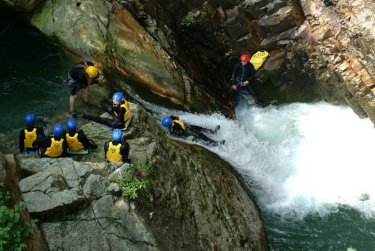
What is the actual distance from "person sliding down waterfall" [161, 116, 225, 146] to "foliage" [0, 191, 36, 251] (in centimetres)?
542

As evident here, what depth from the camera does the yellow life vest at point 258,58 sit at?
13602 mm

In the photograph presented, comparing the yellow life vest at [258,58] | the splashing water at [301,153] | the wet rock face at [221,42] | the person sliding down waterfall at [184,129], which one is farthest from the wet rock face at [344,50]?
the person sliding down waterfall at [184,129]

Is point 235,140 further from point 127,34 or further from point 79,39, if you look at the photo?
point 79,39

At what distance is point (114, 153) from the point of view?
8102mm

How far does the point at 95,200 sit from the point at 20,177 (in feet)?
4.76

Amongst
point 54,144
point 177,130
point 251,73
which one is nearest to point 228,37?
point 251,73

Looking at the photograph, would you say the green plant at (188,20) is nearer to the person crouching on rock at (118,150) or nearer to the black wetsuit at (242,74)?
the black wetsuit at (242,74)

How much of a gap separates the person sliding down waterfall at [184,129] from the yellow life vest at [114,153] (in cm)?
294

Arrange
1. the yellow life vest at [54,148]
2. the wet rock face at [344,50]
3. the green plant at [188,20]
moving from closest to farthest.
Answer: the yellow life vest at [54,148], the wet rock face at [344,50], the green plant at [188,20]

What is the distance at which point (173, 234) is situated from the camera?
7496mm

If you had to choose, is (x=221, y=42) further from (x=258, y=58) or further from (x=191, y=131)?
(x=191, y=131)

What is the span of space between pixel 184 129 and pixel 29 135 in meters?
4.02

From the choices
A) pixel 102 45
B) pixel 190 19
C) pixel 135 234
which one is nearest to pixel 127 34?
pixel 102 45

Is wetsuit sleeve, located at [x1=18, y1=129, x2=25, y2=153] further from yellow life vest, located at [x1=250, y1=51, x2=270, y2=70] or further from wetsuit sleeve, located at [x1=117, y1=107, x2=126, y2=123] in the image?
yellow life vest, located at [x1=250, y1=51, x2=270, y2=70]
